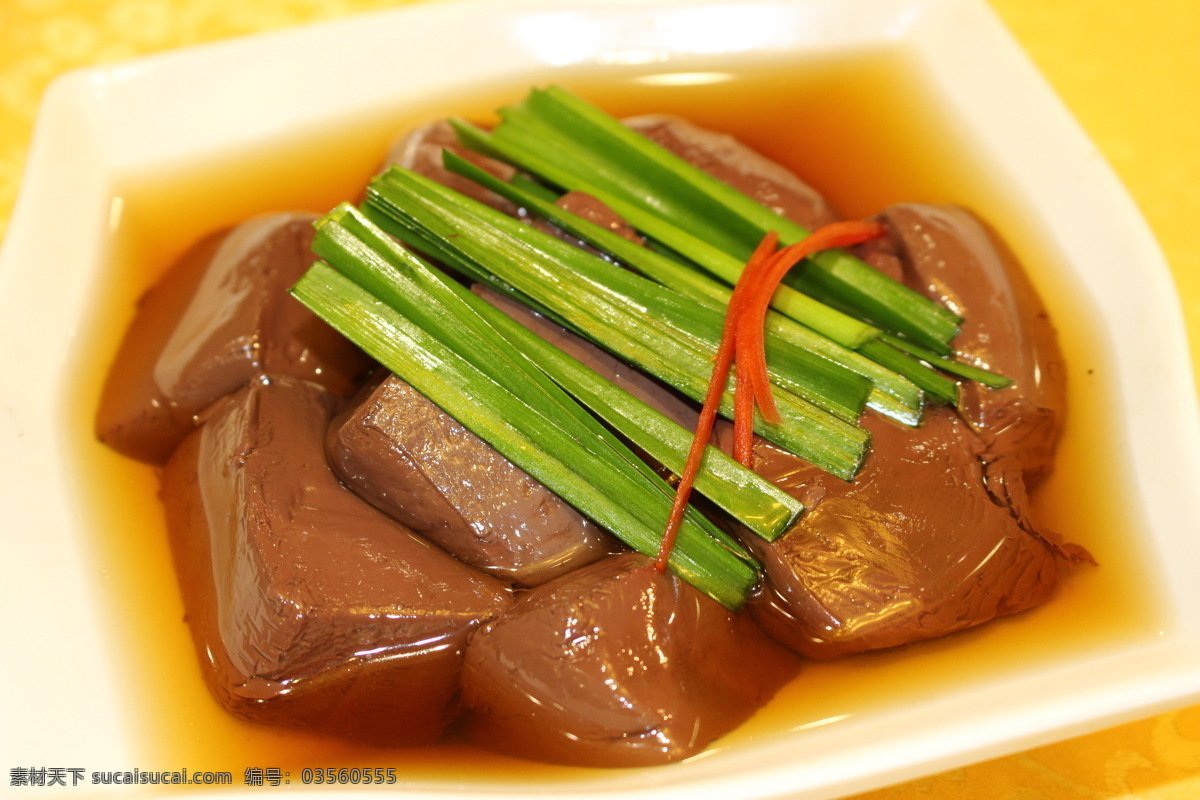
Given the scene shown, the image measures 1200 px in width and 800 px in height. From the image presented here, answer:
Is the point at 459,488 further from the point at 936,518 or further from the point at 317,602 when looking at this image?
the point at 936,518

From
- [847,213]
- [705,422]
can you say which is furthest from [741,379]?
[847,213]

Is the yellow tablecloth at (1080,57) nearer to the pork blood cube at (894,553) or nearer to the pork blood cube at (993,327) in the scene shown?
the pork blood cube at (993,327)

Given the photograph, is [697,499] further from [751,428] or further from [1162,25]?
[1162,25]

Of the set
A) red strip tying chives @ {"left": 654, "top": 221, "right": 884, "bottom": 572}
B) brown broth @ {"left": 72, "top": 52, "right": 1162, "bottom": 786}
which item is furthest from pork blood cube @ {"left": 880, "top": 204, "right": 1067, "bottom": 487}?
red strip tying chives @ {"left": 654, "top": 221, "right": 884, "bottom": 572}

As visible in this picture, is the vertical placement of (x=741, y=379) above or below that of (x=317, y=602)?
above

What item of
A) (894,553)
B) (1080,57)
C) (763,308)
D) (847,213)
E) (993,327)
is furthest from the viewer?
Answer: (1080,57)

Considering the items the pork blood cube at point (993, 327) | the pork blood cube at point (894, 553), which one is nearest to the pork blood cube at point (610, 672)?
the pork blood cube at point (894, 553)
